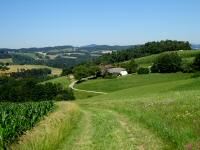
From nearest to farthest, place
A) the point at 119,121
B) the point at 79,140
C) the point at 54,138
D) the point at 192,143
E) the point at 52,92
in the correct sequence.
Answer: the point at 192,143 → the point at 54,138 → the point at 79,140 → the point at 119,121 → the point at 52,92

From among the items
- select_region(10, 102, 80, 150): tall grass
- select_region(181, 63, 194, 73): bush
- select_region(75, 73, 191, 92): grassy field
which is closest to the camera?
select_region(10, 102, 80, 150): tall grass

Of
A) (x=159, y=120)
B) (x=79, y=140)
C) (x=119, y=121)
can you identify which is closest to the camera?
(x=79, y=140)

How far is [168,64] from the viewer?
14438 centimetres

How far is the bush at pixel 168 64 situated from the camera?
144m

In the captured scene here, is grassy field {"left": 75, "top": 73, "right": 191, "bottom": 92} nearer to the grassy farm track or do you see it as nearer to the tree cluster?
the tree cluster

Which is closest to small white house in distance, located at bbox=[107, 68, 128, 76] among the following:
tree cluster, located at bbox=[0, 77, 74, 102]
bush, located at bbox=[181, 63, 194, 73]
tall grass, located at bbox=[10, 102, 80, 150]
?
bush, located at bbox=[181, 63, 194, 73]

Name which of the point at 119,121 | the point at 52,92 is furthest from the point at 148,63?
the point at 119,121

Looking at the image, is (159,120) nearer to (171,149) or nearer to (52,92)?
(171,149)

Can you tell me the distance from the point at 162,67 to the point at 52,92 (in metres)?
40.0

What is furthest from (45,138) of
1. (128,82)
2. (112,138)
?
(128,82)

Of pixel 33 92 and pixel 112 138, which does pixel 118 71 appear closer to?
pixel 33 92

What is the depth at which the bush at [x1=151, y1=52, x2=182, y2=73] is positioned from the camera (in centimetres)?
14400

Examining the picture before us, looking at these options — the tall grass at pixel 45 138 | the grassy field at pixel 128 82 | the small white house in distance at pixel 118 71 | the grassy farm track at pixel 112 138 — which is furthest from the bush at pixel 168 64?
the tall grass at pixel 45 138

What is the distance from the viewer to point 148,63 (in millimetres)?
186250
